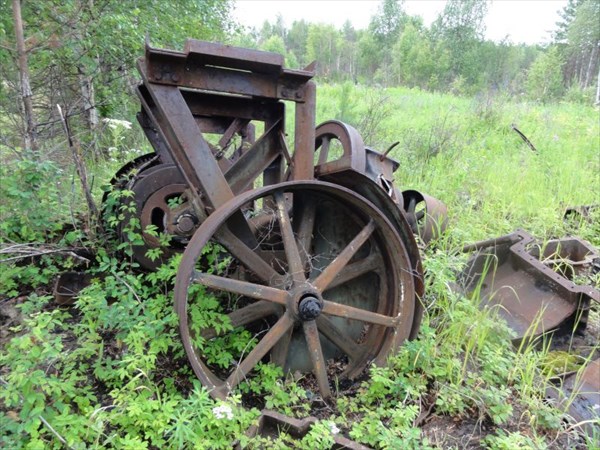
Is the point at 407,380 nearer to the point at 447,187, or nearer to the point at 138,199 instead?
the point at 138,199

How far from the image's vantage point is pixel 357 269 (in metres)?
2.78

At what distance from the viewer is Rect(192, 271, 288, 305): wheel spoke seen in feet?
7.18

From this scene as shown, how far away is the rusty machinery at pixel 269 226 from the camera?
2303 mm

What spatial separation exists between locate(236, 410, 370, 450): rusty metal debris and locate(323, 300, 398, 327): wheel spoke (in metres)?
0.61

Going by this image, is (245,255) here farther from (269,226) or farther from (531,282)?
(531,282)

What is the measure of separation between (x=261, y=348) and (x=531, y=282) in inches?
93.3

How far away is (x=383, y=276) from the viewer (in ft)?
9.32

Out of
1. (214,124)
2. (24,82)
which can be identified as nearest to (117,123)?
(24,82)

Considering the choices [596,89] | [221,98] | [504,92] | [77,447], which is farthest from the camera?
[596,89]

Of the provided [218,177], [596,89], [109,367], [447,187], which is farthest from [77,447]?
[596,89]

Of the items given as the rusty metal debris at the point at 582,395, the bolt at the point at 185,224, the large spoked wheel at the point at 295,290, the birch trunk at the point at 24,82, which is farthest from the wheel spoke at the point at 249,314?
the birch trunk at the point at 24,82

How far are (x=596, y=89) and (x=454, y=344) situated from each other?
21.6 metres

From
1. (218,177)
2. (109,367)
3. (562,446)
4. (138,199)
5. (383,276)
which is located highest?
(218,177)

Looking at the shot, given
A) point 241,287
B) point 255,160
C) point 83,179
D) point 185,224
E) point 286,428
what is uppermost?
point 255,160
